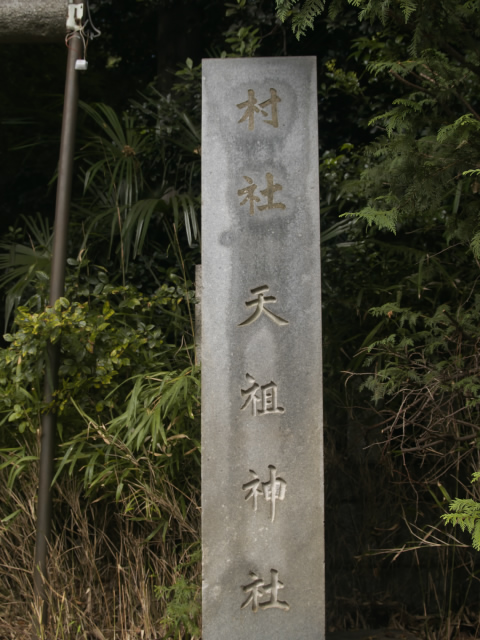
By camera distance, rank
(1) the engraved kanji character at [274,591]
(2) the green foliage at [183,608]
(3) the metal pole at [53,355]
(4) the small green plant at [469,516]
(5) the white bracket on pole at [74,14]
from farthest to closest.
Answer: (5) the white bracket on pole at [74,14]
(3) the metal pole at [53,355]
(2) the green foliage at [183,608]
(1) the engraved kanji character at [274,591]
(4) the small green plant at [469,516]

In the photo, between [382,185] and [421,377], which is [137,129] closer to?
[382,185]

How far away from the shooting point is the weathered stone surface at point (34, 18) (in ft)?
9.07

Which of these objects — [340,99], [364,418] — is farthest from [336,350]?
→ [340,99]

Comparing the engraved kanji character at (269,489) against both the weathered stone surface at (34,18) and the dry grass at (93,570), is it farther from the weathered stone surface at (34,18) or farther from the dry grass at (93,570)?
the weathered stone surface at (34,18)

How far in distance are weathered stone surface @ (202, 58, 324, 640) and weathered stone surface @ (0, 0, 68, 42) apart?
0.89 metres

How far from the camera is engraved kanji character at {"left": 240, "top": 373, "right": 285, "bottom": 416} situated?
2.35 metres

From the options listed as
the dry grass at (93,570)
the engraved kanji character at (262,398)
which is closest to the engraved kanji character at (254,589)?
the dry grass at (93,570)

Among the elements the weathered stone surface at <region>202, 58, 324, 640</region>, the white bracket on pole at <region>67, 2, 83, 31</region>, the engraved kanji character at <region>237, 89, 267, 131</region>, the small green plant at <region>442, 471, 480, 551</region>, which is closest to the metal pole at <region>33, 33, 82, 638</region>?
the white bracket on pole at <region>67, 2, 83, 31</region>

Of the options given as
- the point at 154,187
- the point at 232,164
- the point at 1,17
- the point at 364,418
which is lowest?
the point at 364,418

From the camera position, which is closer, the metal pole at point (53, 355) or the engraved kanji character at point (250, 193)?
the engraved kanji character at point (250, 193)

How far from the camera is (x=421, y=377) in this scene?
2787 mm

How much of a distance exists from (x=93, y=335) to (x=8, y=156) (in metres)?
2.36

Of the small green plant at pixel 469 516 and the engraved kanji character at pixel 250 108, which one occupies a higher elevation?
the engraved kanji character at pixel 250 108

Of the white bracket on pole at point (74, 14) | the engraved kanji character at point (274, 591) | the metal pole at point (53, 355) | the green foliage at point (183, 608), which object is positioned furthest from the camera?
the white bracket on pole at point (74, 14)
